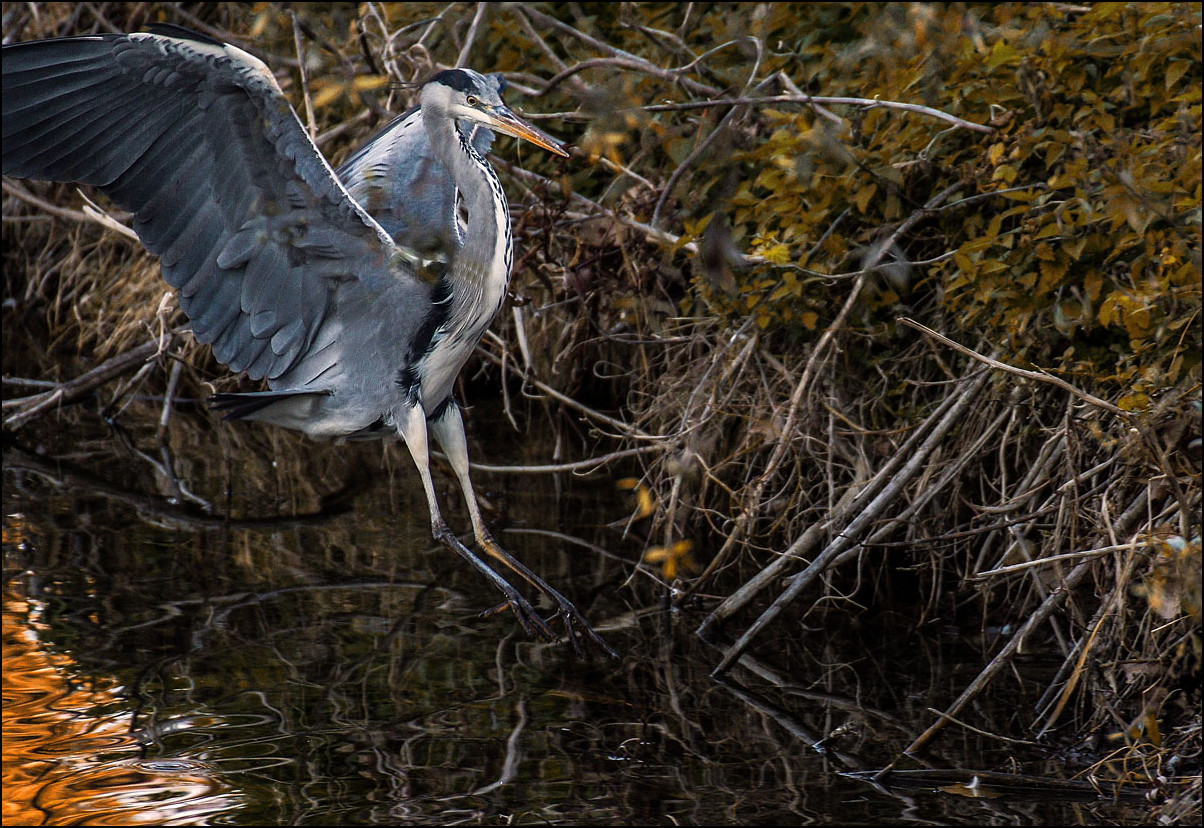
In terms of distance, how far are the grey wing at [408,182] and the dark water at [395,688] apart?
1.24m

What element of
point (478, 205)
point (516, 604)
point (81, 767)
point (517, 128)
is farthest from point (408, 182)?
point (81, 767)

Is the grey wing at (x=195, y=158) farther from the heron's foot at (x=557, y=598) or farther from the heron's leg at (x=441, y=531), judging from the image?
the heron's foot at (x=557, y=598)

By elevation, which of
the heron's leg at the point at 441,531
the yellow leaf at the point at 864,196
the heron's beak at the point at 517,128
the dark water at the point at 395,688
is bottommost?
the dark water at the point at 395,688

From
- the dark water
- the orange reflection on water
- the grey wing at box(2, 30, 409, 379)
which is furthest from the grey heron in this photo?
the orange reflection on water

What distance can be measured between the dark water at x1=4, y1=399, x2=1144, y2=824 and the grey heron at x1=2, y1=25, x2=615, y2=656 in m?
0.34

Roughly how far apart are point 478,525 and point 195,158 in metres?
1.20

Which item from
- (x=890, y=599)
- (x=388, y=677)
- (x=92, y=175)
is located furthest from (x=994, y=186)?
(x=92, y=175)

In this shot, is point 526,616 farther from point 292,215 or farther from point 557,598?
point 292,215

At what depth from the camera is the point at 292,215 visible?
11.0 ft

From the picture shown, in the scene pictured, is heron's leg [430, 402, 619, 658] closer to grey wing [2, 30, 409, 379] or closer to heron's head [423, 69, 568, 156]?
grey wing [2, 30, 409, 379]

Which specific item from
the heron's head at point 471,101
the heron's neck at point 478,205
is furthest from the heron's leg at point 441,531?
the heron's head at point 471,101

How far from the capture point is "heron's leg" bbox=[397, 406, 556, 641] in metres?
3.52

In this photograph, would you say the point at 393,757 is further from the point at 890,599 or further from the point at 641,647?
the point at 890,599

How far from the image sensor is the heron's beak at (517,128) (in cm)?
337
